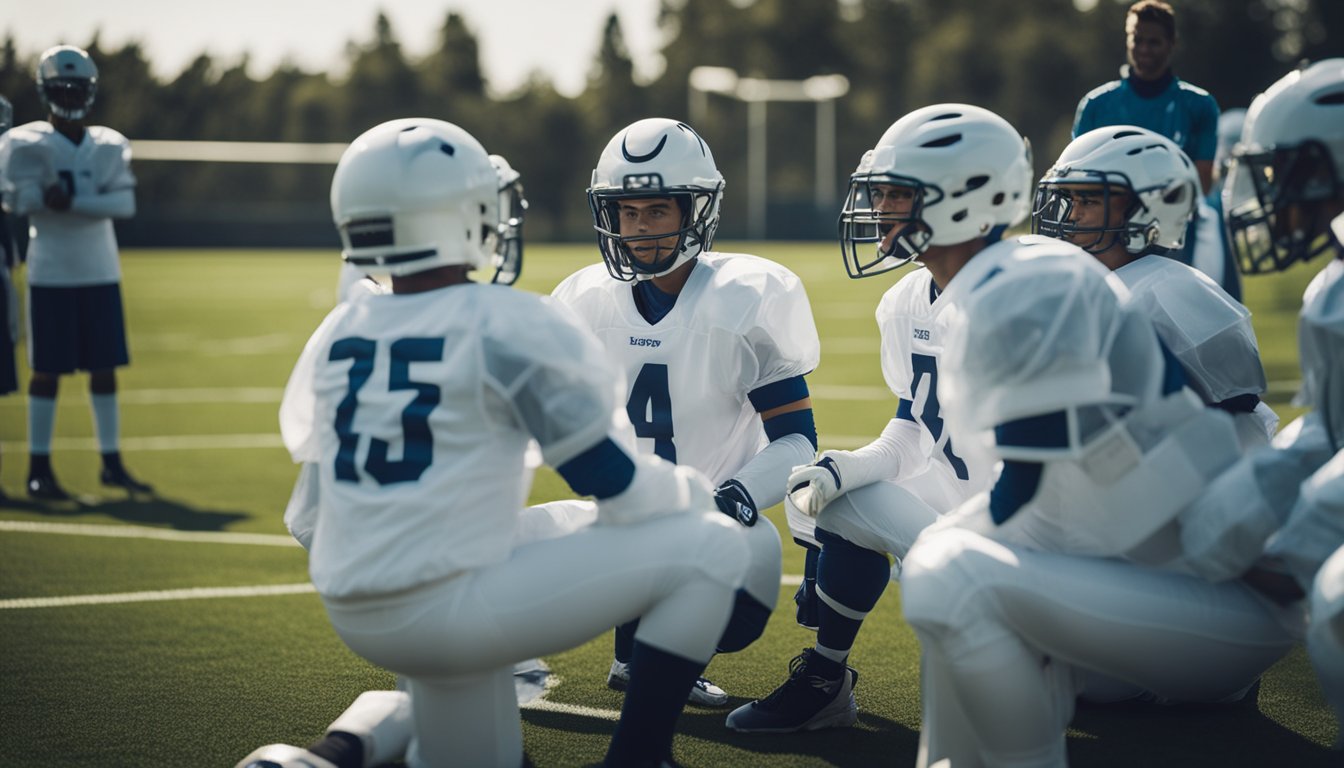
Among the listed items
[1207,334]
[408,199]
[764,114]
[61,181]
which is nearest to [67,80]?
[61,181]

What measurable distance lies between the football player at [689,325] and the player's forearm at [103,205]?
3948 millimetres

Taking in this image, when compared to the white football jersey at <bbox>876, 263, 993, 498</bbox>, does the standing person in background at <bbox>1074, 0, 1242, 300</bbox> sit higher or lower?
higher

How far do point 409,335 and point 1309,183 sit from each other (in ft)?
6.50

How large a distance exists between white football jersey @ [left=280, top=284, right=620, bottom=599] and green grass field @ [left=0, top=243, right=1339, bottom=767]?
86 cm

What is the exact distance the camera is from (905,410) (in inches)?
153

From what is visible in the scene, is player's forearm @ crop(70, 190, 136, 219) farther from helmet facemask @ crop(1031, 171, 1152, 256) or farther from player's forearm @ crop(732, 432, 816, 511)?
helmet facemask @ crop(1031, 171, 1152, 256)

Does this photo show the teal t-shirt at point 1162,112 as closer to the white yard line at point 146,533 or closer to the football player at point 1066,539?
the football player at point 1066,539

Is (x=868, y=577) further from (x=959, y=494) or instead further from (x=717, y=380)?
(x=717, y=380)

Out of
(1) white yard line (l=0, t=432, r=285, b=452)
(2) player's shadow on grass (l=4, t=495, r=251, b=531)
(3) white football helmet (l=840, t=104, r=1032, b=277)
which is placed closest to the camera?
(3) white football helmet (l=840, t=104, r=1032, b=277)

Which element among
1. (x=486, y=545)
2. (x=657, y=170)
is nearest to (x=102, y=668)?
(x=486, y=545)

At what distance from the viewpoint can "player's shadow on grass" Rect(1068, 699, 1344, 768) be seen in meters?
3.37

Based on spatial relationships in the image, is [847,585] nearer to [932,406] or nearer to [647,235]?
[932,406]

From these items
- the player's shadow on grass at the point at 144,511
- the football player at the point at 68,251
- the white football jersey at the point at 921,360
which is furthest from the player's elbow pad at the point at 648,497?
the football player at the point at 68,251

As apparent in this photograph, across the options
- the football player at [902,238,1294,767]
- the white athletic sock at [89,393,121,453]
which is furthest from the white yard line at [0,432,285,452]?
the football player at [902,238,1294,767]
